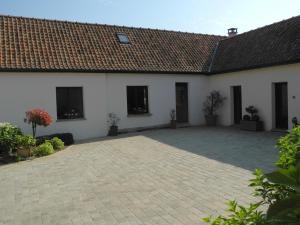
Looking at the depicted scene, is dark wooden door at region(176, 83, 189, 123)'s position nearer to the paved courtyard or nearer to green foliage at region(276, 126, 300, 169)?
the paved courtyard

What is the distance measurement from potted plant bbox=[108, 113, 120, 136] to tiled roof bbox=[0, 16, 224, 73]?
233 cm

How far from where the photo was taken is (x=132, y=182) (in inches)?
291

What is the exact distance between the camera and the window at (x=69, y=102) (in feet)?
48.9

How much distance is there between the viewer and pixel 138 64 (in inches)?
665

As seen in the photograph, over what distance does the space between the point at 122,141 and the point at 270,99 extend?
7.21 metres

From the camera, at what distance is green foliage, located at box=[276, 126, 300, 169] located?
7.75 ft

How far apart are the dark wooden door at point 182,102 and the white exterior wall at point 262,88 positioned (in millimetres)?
1904

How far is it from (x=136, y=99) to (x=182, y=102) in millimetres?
3191

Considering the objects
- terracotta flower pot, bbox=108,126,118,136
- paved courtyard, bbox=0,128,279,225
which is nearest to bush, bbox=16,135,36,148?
paved courtyard, bbox=0,128,279,225

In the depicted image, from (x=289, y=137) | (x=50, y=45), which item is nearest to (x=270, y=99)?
(x=50, y=45)

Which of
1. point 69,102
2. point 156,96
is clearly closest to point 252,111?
point 156,96

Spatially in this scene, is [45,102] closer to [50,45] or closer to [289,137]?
[50,45]

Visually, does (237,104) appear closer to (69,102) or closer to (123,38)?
(123,38)

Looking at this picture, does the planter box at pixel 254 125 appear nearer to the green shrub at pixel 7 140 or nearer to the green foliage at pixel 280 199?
the green shrub at pixel 7 140
